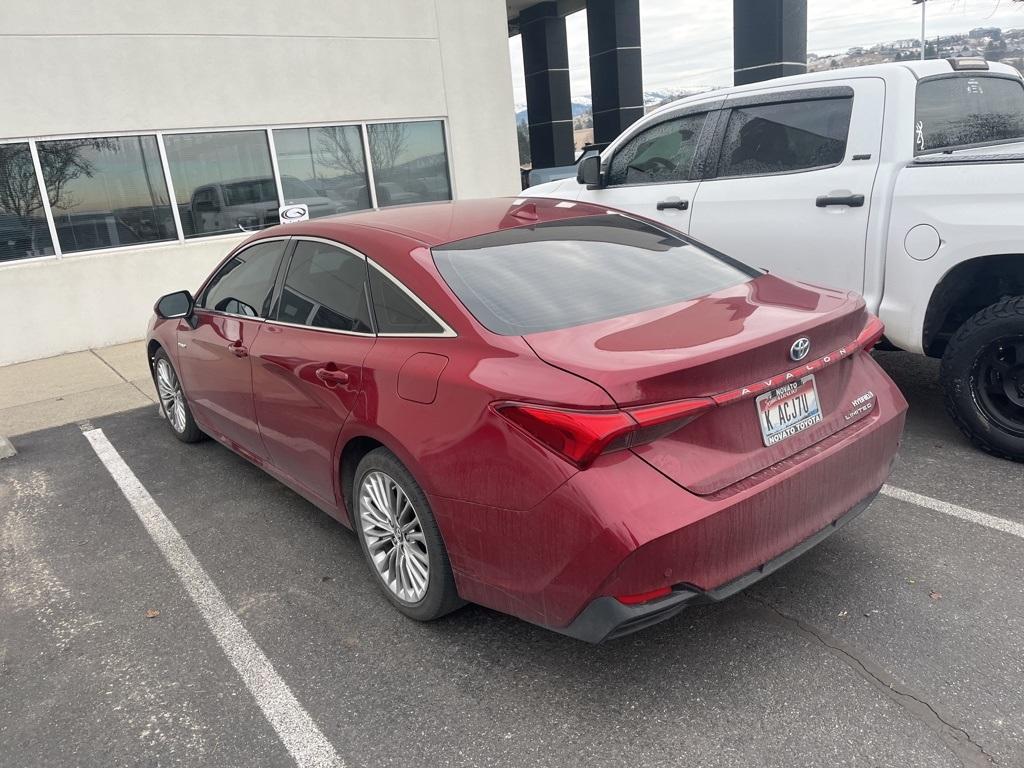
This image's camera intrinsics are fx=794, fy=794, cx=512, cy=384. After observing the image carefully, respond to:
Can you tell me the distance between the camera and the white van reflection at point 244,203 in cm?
998

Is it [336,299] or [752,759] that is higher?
[336,299]

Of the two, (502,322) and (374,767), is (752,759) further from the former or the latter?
(502,322)

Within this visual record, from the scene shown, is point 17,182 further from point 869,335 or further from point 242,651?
point 869,335

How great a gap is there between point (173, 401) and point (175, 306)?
914 mm

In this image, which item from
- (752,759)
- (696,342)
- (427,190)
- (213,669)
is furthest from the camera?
(427,190)

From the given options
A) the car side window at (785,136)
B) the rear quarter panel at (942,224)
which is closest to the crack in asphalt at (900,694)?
the rear quarter panel at (942,224)

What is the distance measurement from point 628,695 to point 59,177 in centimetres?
899

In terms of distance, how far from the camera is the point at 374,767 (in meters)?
2.47

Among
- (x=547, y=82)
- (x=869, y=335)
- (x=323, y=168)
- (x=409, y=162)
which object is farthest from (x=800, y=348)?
(x=547, y=82)

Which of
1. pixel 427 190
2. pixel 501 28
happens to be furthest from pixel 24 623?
pixel 501 28

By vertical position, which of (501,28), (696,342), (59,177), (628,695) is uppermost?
(501,28)

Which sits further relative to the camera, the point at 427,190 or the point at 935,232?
the point at 427,190

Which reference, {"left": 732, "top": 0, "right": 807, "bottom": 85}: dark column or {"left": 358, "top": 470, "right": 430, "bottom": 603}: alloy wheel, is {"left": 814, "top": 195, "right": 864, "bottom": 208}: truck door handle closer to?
{"left": 358, "top": 470, "right": 430, "bottom": 603}: alloy wheel

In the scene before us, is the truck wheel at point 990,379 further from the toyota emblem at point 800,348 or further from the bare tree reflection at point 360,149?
the bare tree reflection at point 360,149
